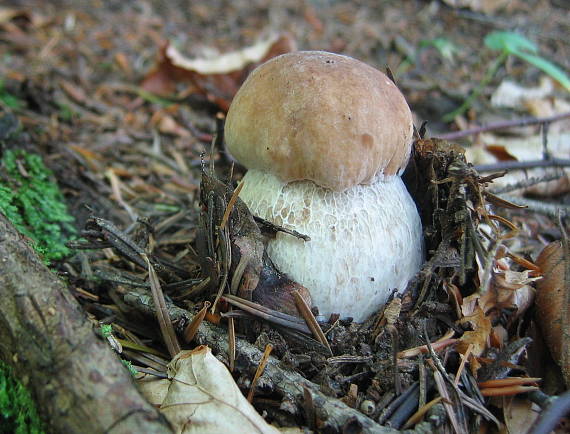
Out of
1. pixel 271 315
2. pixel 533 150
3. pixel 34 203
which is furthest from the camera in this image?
pixel 533 150

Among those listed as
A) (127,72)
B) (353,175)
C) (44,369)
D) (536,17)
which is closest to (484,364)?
(353,175)

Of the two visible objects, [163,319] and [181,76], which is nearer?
[163,319]

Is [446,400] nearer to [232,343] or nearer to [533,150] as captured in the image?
[232,343]

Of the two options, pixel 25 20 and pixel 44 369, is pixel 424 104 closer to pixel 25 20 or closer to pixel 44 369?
pixel 44 369

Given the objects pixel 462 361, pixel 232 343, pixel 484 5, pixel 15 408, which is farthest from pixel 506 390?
pixel 484 5

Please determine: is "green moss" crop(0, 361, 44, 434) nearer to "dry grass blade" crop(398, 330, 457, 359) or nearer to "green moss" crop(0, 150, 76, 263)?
"green moss" crop(0, 150, 76, 263)

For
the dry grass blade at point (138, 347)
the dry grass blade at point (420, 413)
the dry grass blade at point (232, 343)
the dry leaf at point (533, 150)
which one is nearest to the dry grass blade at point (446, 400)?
the dry grass blade at point (420, 413)

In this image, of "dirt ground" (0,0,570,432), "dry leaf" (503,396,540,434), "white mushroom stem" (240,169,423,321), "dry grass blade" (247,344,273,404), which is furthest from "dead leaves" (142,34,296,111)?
"dry leaf" (503,396,540,434)
